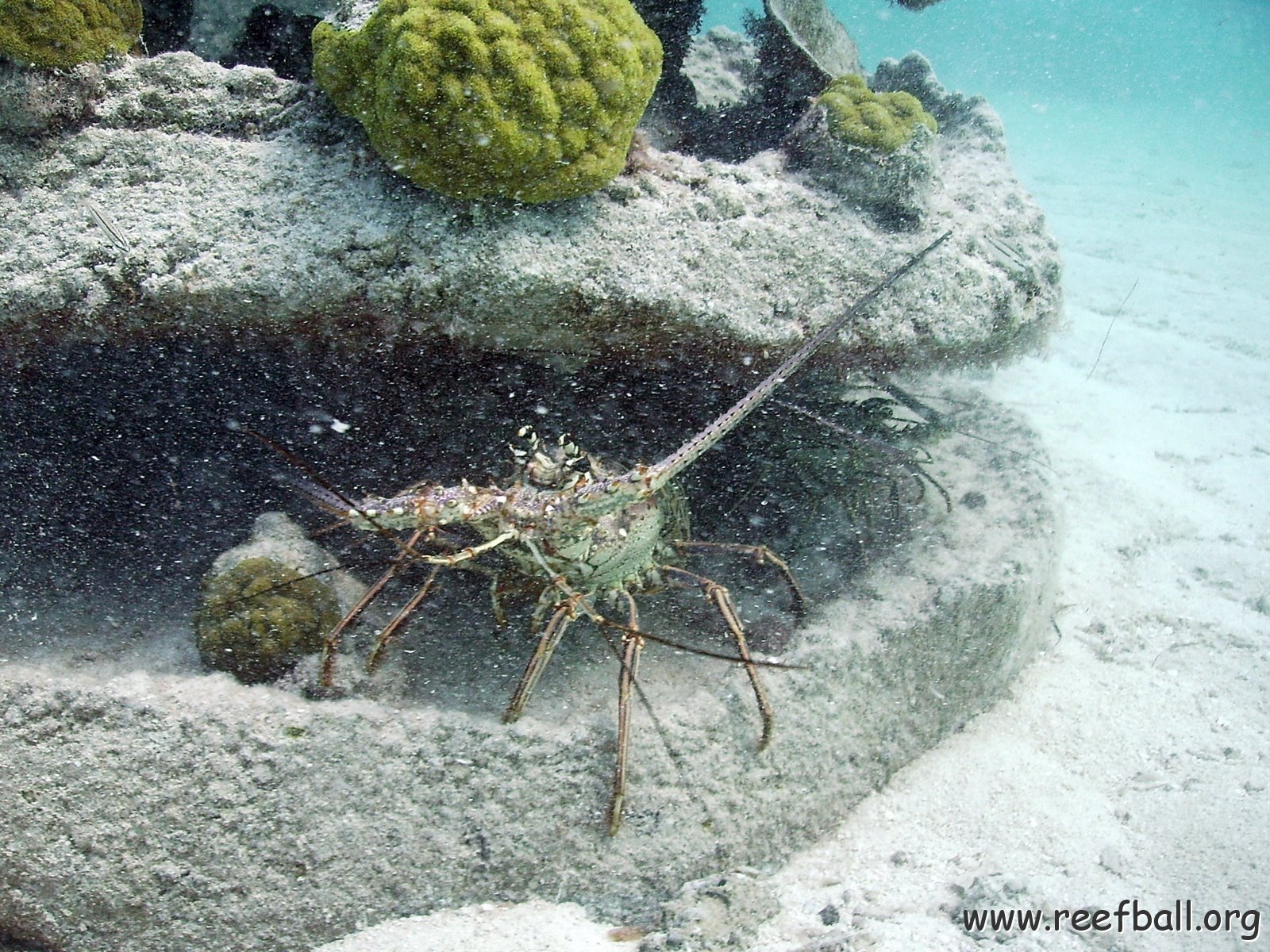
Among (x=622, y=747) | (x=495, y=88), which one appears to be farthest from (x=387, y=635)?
(x=495, y=88)

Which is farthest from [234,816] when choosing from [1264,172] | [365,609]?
[1264,172]

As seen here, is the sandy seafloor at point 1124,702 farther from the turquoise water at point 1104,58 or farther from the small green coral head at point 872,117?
the turquoise water at point 1104,58

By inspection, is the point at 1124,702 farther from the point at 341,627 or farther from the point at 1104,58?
the point at 1104,58

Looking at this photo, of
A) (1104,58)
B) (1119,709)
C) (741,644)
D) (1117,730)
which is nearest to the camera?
(741,644)

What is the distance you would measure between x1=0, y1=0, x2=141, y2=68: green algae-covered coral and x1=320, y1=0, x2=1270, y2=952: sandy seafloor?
12.6 feet

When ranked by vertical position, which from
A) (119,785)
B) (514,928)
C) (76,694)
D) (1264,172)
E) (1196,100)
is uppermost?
(1196,100)

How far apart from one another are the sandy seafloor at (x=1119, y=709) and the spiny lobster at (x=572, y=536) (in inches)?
31.6

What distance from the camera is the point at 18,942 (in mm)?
2568

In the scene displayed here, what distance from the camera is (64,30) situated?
2977 millimetres

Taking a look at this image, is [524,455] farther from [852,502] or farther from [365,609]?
[852,502]

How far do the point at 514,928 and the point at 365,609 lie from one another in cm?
142

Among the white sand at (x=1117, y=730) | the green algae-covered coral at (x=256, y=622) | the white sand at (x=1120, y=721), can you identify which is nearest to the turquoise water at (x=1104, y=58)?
the white sand at (x=1120, y=721)

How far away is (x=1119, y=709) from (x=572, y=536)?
131 inches

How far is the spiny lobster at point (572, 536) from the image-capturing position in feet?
8.58
